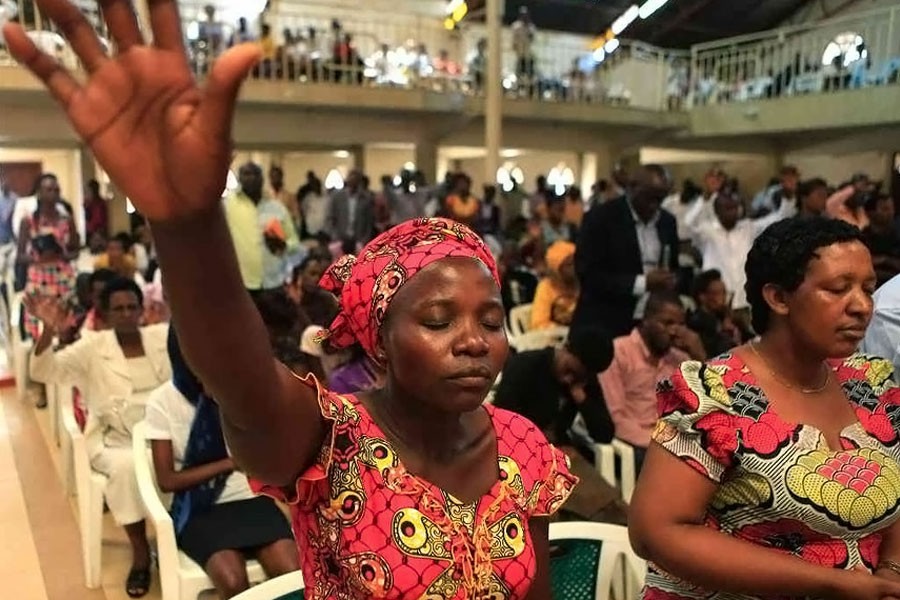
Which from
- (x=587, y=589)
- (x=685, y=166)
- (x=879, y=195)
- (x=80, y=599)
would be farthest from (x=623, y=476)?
(x=685, y=166)

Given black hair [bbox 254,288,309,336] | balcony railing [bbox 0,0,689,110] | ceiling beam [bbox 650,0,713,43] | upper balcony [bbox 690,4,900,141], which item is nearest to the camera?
black hair [bbox 254,288,309,336]

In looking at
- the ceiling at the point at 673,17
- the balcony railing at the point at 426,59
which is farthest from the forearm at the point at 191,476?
the ceiling at the point at 673,17

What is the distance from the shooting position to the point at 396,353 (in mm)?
999

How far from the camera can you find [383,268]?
103 centimetres

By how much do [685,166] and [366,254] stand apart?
16.2 metres

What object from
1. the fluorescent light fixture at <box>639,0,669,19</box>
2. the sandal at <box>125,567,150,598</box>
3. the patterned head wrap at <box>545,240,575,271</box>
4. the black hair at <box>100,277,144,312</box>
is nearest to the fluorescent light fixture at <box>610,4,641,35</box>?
the fluorescent light fixture at <box>639,0,669,19</box>

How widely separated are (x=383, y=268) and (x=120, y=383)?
2.55 m

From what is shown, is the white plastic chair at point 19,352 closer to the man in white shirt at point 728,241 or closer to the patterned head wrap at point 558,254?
the patterned head wrap at point 558,254

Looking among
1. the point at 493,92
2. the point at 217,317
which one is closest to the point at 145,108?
the point at 217,317

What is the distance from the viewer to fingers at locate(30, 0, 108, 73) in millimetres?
639

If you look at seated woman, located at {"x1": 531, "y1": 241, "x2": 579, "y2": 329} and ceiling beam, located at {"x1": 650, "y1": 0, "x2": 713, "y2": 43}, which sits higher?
ceiling beam, located at {"x1": 650, "y1": 0, "x2": 713, "y2": 43}

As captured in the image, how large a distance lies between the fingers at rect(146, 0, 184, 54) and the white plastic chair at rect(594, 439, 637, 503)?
276 centimetres

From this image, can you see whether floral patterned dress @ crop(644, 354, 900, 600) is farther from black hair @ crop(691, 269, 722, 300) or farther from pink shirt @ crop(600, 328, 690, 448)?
black hair @ crop(691, 269, 722, 300)

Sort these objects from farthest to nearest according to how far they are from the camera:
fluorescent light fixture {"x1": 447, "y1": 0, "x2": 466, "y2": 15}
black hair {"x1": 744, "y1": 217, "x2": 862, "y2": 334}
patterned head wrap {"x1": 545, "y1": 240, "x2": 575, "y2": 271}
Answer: fluorescent light fixture {"x1": 447, "y1": 0, "x2": 466, "y2": 15} → patterned head wrap {"x1": 545, "y1": 240, "x2": 575, "y2": 271} → black hair {"x1": 744, "y1": 217, "x2": 862, "y2": 334}
